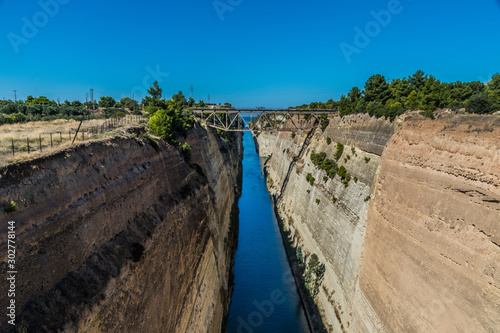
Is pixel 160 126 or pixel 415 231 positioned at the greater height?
pixel 160 126

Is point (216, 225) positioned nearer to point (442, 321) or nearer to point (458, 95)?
point (442, 321)

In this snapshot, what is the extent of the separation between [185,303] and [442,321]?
958cm

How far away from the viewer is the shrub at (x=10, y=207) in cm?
643

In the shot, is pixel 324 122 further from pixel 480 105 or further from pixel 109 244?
pixel 109 244

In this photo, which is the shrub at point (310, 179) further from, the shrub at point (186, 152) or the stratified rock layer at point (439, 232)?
the shrub at point (186, 152)

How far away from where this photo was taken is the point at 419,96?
25.3 metres

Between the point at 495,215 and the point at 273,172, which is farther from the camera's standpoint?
the point at 273,172

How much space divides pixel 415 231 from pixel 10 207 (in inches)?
534

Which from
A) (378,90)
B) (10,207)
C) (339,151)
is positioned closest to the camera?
(10,207)

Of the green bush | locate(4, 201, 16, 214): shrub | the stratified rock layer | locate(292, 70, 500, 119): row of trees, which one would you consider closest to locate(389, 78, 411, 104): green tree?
locate(292, 70, 500, 119): row of trees

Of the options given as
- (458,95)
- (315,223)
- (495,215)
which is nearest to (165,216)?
(495,215)

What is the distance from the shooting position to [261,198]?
139ft

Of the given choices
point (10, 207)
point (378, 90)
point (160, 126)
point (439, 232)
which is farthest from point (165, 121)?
point (378, 90)

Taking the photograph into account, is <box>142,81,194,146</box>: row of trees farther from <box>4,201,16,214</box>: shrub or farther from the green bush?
<box>4,201,16,214</box>: shrub
